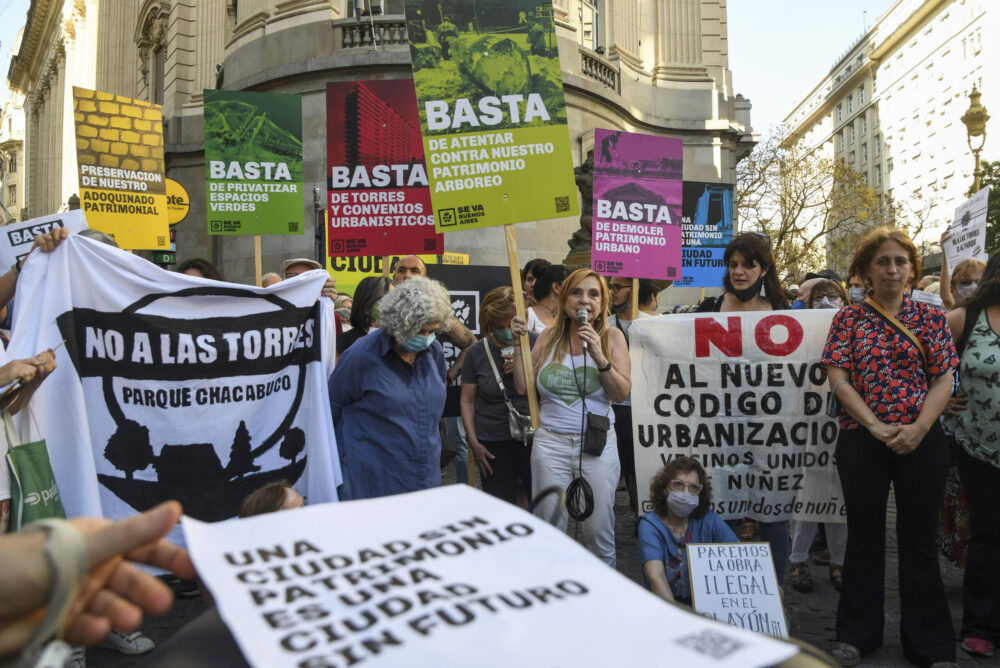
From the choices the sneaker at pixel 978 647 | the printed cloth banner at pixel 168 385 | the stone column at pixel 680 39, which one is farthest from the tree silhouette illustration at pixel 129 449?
the stone column at pixel 680 39

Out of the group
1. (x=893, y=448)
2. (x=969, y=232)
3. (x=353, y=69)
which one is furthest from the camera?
(x=353, y=69)

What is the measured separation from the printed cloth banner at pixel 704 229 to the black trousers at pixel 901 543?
583 cm

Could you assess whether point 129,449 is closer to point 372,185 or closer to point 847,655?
point 847,655

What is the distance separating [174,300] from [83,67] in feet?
139

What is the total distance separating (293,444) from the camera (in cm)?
401

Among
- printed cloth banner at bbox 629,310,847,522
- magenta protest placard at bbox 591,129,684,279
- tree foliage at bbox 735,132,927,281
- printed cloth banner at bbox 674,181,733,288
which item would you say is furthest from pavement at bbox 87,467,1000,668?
tree foliage at bbox 735,132,927,281

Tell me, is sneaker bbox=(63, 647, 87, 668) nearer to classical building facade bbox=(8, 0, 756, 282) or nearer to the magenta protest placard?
the magenta protest placard

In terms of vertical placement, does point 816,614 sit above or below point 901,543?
below

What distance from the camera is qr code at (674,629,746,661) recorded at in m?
1.05

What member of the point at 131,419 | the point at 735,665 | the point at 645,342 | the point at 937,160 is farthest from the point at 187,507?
the point at 937,160

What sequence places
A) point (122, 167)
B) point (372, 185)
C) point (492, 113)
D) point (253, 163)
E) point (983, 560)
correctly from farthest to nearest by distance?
point (122, 167), point (253, 163), point (372, 185), point (492, 113), point (983, 560)

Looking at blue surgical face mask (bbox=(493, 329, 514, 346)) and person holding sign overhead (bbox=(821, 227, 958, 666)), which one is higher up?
blue surgical face mask (bbox=(493, 329, 514, 346))

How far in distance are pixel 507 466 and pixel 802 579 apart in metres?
2.00

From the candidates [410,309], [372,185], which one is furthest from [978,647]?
[372,185]
